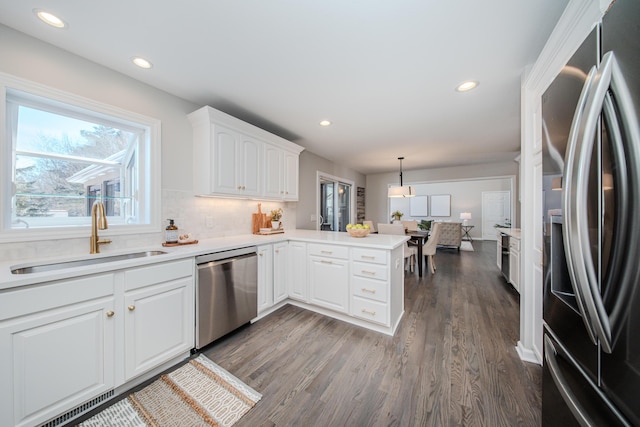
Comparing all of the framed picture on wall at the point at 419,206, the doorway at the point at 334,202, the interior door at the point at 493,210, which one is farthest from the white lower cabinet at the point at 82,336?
the interior door at the point at 493,210

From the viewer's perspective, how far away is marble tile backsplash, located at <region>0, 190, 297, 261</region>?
1530mm

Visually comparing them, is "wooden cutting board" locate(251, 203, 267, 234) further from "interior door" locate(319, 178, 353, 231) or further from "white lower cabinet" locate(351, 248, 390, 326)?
"interior door" locate(319, 178, 353, 231)

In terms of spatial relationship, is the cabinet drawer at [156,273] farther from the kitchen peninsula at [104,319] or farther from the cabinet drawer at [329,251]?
the cabinet drawer at [329,251]

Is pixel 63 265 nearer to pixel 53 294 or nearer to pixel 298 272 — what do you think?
pixel 53 294

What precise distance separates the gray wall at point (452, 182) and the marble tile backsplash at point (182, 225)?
439cm

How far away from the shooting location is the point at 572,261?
59 cm

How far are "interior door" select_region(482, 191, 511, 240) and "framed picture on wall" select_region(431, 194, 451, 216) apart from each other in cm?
118

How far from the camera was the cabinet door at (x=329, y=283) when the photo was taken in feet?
7.87

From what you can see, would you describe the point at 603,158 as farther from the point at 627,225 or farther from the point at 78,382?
the point at 78,382

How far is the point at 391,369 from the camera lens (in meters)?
1.72

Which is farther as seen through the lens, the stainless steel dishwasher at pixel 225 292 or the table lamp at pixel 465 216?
the table lamp at pixel 465 216

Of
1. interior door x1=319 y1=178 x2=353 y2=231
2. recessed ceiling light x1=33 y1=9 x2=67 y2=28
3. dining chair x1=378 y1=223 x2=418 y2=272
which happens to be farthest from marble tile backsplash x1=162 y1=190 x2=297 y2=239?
dining chair x1=378 y1=223 x2=418 y2=272

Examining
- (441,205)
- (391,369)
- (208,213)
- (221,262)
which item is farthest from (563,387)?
(441,205)

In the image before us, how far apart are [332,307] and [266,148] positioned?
2148 millimetres
